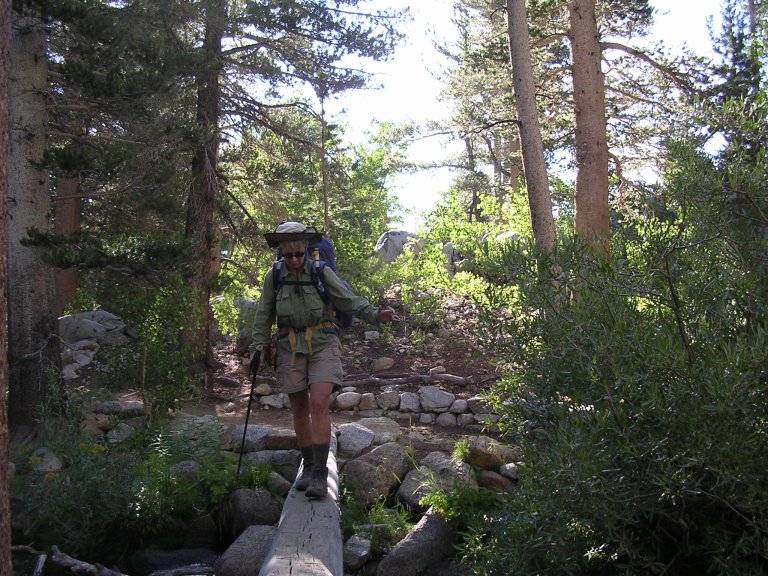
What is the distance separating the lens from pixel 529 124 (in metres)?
9.26

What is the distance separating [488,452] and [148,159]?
6007mm

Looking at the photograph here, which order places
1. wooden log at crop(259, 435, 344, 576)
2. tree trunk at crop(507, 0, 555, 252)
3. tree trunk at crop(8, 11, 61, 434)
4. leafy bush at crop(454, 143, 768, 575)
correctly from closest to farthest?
leafy bush at crop(454, 143, 768, 575)
wooden log at crop(259, 435, 344, 576)
tree trunk at crop(8, 11, 61, 434)
tree trunk at crop(507, 0, 555, 252)

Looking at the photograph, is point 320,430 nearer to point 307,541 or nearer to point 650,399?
point 307,541

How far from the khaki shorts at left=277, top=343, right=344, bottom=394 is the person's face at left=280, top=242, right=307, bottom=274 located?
27.9 inches

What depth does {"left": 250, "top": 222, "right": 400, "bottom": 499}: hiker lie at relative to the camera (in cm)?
577

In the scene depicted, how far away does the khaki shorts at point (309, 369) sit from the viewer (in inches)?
228

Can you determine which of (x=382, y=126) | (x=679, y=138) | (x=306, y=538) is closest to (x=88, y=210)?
(x=306, y=538)

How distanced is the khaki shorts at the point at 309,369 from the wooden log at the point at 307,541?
0.87 m

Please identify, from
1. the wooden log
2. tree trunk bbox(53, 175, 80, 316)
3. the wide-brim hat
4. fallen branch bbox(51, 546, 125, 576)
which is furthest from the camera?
tree trunk bbox(53, 175, 80, 316)

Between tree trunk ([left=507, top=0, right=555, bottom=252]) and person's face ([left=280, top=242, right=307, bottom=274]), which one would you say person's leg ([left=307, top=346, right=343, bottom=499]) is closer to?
person's face ([left=280, top=242, right=307, bottom=274])

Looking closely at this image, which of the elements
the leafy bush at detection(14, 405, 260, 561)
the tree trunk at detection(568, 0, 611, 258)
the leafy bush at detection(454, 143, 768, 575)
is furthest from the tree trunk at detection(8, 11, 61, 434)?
the tree trunk at detection(568, 0, 611, 258)

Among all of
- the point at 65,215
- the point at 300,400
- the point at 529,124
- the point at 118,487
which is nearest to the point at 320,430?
the point at 300,400

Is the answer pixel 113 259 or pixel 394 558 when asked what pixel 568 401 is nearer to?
pixel 394 558

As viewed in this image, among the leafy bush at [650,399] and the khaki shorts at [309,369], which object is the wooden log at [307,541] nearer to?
the khaki shorts at [309,369]
